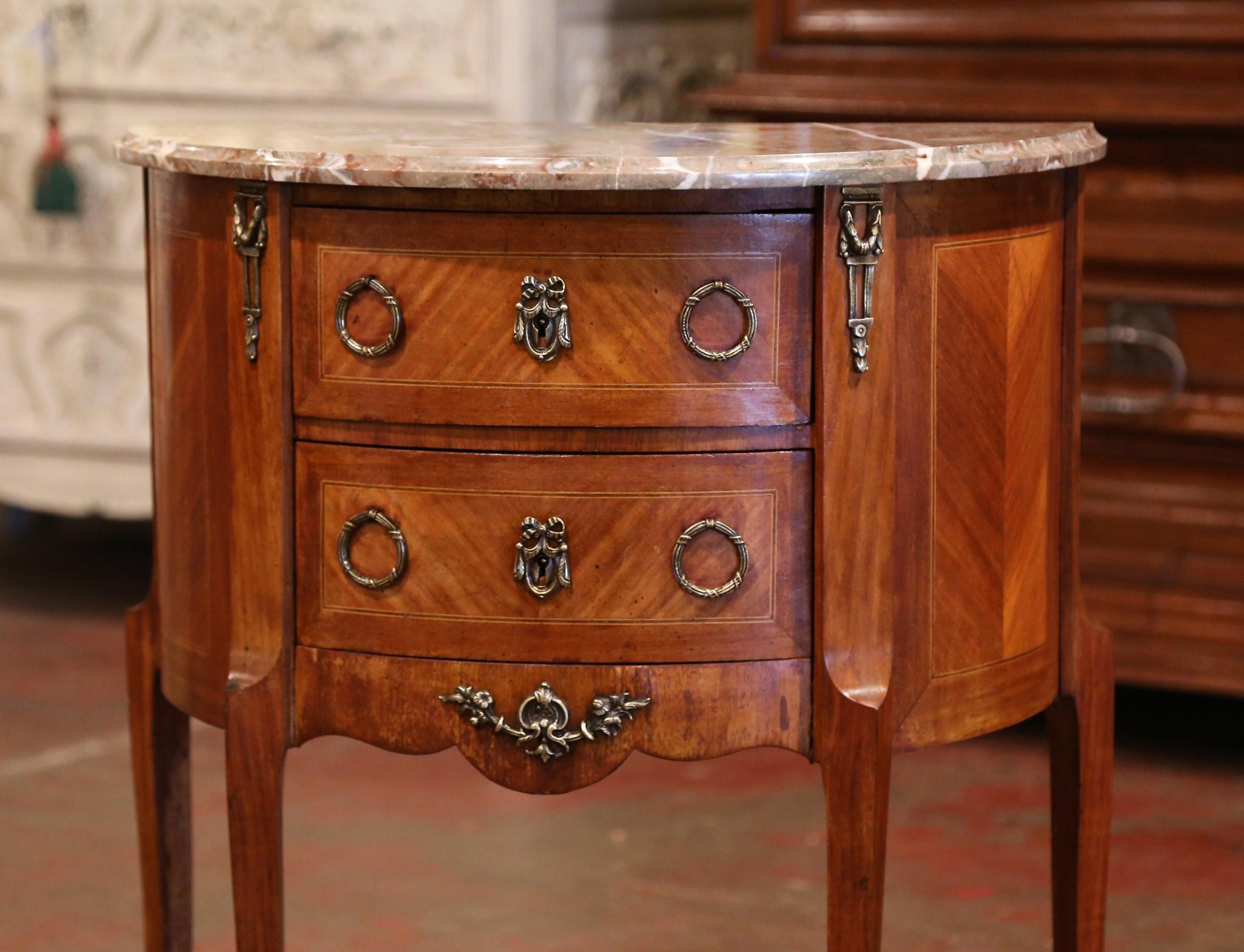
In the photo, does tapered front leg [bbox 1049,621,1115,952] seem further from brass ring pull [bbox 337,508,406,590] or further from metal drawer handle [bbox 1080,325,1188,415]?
metal drawer handle [bbox 1080,325,1188,415]

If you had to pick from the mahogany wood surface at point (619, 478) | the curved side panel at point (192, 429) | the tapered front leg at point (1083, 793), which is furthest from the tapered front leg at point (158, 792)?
the tapered front leg at point (1083, 793)

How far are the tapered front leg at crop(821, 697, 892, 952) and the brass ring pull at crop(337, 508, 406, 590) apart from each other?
345 millimetres

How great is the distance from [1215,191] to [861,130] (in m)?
0.86

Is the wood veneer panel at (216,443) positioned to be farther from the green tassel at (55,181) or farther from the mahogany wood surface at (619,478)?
the green tassel at (55,181)

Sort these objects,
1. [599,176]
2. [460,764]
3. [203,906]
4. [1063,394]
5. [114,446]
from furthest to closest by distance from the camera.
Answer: [114,446] < [460,764] < [203,906] < [1063,394] < [599,176]

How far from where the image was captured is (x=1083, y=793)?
156 cm

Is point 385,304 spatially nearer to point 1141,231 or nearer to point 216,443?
point 216,443

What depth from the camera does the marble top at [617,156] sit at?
121 centimetres

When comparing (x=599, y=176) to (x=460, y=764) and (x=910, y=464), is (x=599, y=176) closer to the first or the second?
(x=910, y=464)

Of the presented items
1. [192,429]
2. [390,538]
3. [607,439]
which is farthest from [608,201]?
[192,429]

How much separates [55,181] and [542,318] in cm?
178

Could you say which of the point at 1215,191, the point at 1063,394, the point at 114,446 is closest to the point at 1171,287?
the point at 1215,191

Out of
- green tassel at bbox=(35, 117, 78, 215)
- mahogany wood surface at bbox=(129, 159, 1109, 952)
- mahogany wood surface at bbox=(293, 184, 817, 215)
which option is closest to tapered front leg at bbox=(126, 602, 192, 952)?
mahogany wood surface at bbox=(129, 159, 1109, 952)

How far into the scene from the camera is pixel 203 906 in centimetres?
201
